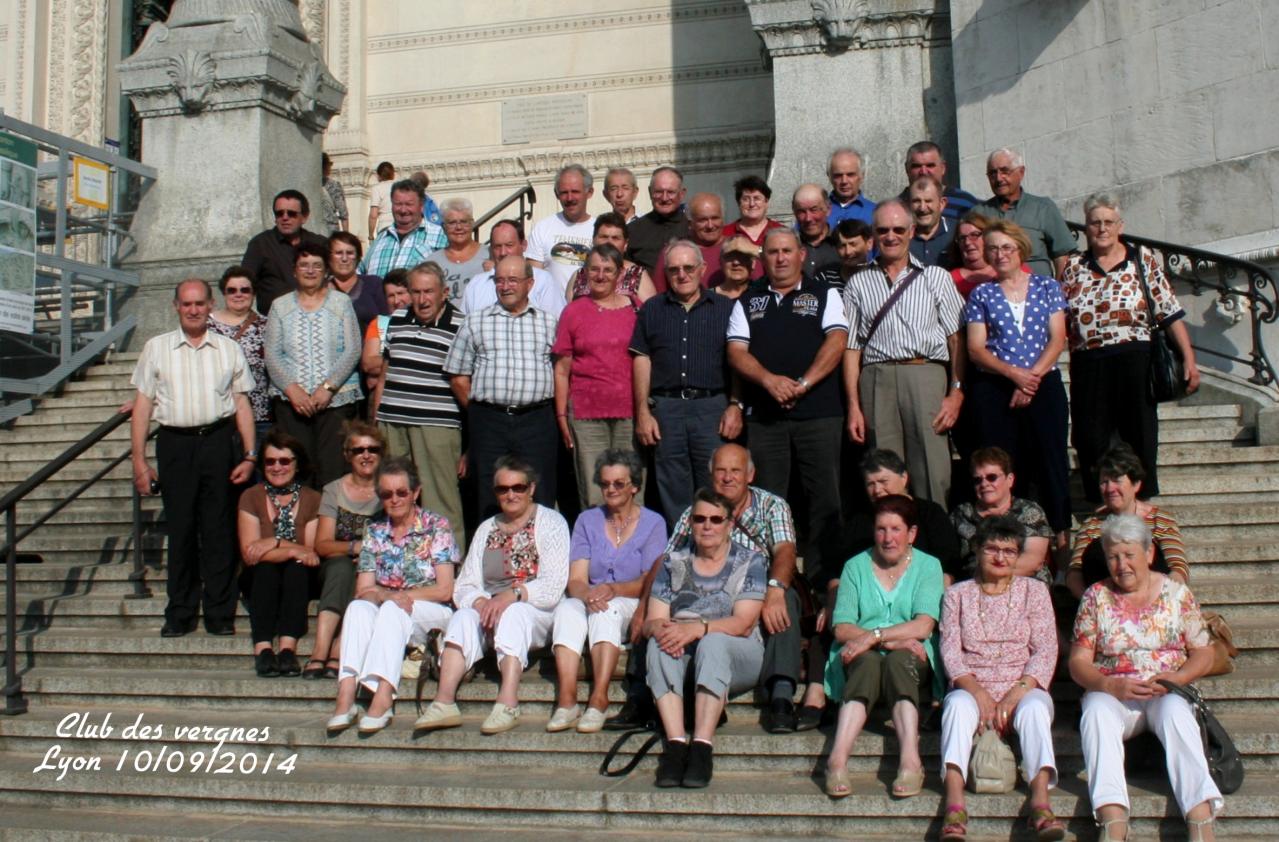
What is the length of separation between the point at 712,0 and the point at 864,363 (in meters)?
9.59

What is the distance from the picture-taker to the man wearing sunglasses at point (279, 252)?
9.92 meters

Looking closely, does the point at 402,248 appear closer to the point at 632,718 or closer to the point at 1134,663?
the point at 632,718

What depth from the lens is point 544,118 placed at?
16766 millimetres

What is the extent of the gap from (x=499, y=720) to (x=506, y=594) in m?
0.71

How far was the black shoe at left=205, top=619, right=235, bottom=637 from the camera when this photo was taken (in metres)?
7.94

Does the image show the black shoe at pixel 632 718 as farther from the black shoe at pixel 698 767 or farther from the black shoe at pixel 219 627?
the black shoe at pixel 219 627

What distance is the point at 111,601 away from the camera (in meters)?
8.38

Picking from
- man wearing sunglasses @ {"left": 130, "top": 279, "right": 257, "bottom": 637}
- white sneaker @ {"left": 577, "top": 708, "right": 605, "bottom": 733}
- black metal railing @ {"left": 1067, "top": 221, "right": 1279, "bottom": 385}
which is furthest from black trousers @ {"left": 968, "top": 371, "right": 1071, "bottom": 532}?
man wearing sunglasses @ {"left": 130, "top": 279, "right": 257, "bottom": 637}

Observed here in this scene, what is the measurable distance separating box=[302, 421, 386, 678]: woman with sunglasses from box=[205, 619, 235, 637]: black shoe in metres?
0.54

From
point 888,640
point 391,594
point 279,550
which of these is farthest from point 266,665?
point 888,640

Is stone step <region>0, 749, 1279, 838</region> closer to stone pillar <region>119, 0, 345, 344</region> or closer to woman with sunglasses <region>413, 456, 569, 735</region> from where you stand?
woman with sunglasses <region>413, 456, 569, 735</region>

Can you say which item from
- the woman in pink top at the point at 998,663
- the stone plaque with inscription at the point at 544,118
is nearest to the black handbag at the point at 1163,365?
the woman in pink top at the point at 998,663

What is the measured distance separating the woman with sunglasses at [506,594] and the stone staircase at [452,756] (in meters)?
0.14

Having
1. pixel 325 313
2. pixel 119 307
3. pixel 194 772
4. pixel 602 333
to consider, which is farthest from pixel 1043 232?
pixel 119 307
